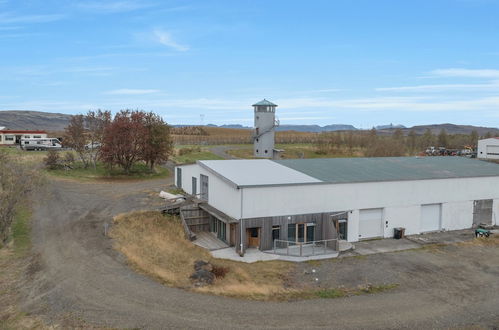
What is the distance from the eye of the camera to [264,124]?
2709 inches

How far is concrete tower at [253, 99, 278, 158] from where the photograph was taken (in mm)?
68438

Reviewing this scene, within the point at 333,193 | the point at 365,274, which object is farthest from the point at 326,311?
the point at 333,193

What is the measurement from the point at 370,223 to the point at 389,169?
5.96 m

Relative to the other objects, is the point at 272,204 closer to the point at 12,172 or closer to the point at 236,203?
the point at 236,203

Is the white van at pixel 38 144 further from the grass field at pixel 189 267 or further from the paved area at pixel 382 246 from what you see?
the paved area at pixel 382 246

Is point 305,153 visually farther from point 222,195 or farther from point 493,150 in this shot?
point 222,195

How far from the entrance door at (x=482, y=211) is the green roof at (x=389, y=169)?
228cm

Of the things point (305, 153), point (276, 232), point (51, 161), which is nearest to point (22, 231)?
point (276, 232)

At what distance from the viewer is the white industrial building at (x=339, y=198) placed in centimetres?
2573

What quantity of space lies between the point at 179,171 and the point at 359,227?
21.0m

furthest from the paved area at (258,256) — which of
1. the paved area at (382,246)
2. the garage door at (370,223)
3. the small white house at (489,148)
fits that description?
the small white house at (489,148)

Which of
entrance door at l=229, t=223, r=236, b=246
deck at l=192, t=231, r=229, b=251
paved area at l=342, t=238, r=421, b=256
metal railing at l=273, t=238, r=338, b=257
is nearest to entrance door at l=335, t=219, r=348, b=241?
Result: paved area at l=342, t=238, r=421, b=256

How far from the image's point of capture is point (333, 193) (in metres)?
27.6

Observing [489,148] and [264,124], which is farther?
[489,148]
